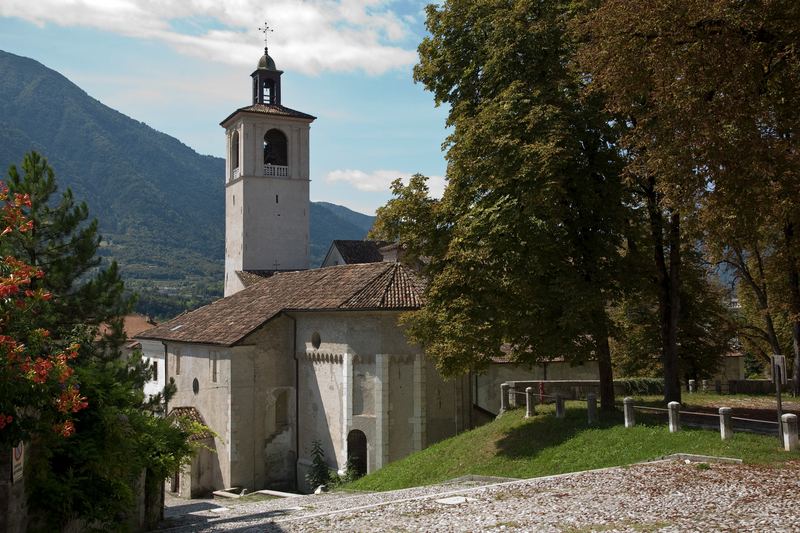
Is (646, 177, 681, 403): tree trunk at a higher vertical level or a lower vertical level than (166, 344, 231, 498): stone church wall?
higher

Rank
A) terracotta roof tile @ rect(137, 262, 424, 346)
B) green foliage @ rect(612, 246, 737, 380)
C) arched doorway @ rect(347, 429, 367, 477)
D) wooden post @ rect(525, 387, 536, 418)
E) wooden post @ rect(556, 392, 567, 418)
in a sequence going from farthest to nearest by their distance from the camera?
green foliage @ rect(612, 246, 737, 380) → terracotta roof tile @ rect(137, 262, 424, 346) → arched doorway @ rect(347, 429, 367, 477) → wooden post @ rect(525, 387, 536, 418) → wooden post @ rect(556, 392, 567, 418)

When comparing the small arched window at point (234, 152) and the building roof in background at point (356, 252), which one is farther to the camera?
the small arched window at point (234, 152)

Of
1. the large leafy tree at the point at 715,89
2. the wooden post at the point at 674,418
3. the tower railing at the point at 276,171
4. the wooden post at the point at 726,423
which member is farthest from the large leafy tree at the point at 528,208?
the tower railing at the point at 276,171

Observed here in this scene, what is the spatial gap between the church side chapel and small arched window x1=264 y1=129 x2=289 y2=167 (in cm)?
1663

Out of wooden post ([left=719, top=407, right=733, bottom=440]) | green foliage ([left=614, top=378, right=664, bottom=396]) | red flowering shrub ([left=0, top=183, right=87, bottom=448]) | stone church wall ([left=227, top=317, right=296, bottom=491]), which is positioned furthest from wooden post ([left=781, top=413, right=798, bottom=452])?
stone church wall ([left=227, top=317, right=296, bottom=491])

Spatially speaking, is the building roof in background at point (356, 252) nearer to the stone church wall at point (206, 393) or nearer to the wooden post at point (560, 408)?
the stone church wall at point (206, 393)

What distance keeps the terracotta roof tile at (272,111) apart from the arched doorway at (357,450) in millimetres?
29768

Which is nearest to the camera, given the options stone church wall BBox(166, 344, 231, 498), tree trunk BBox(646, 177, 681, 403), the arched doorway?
tree trunk BBox(646, 177, 681, 403)

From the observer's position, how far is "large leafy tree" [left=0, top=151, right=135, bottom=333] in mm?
19219

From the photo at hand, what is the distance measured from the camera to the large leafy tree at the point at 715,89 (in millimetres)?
11445

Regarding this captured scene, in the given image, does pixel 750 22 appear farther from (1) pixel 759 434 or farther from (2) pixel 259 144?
(2) pixel 259 144

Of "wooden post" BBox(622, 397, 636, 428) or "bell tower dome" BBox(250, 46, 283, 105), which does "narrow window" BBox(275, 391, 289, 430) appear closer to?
"wooden post" BBox(622, 397, 636, 428)

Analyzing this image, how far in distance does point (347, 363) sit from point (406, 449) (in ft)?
12.5

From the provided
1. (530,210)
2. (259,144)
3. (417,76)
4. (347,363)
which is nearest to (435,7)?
(417,76)
